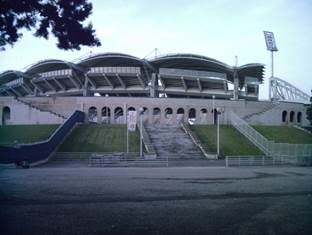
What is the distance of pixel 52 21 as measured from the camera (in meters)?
10.7

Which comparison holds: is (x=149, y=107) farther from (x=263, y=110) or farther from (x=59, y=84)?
(x=59, y=84)

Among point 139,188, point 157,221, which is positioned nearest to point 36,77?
point 139,188

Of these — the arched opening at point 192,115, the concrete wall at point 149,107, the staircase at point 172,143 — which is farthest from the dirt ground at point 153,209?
the arched opening at point 192,115

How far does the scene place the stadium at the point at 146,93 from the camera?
179 feet

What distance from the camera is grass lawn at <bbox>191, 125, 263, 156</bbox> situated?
36.2 metres

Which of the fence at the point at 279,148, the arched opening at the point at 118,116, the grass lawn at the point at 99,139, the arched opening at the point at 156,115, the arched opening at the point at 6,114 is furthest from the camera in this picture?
the arched opening at the point at 118,116

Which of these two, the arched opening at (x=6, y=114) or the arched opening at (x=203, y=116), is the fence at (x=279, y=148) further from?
the arched opening at (x=6, y=114)

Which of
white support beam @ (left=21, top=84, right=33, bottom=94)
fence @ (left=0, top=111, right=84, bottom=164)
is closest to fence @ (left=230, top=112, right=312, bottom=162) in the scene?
fence @ (left=0, top=111, right=84, bottom=164)

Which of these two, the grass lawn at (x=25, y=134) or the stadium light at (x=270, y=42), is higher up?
the stadium light at (x=270, y=42)

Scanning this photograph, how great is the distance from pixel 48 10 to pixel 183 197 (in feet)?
22.7

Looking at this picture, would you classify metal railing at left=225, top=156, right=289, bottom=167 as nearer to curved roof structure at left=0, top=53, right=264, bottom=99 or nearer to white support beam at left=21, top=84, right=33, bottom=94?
curved roof structure at left=0, top=53, right=264, bottom=99

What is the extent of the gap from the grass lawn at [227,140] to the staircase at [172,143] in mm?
1782

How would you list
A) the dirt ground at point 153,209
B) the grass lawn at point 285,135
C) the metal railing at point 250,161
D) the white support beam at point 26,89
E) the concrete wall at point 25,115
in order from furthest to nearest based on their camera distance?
the white support beam at point 26,89
the concrete wall at point 25,115
the grass lawn at point 285,135
the metal railing at point 250,161
the dirt ground at point 153,209

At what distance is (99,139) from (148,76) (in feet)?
112
